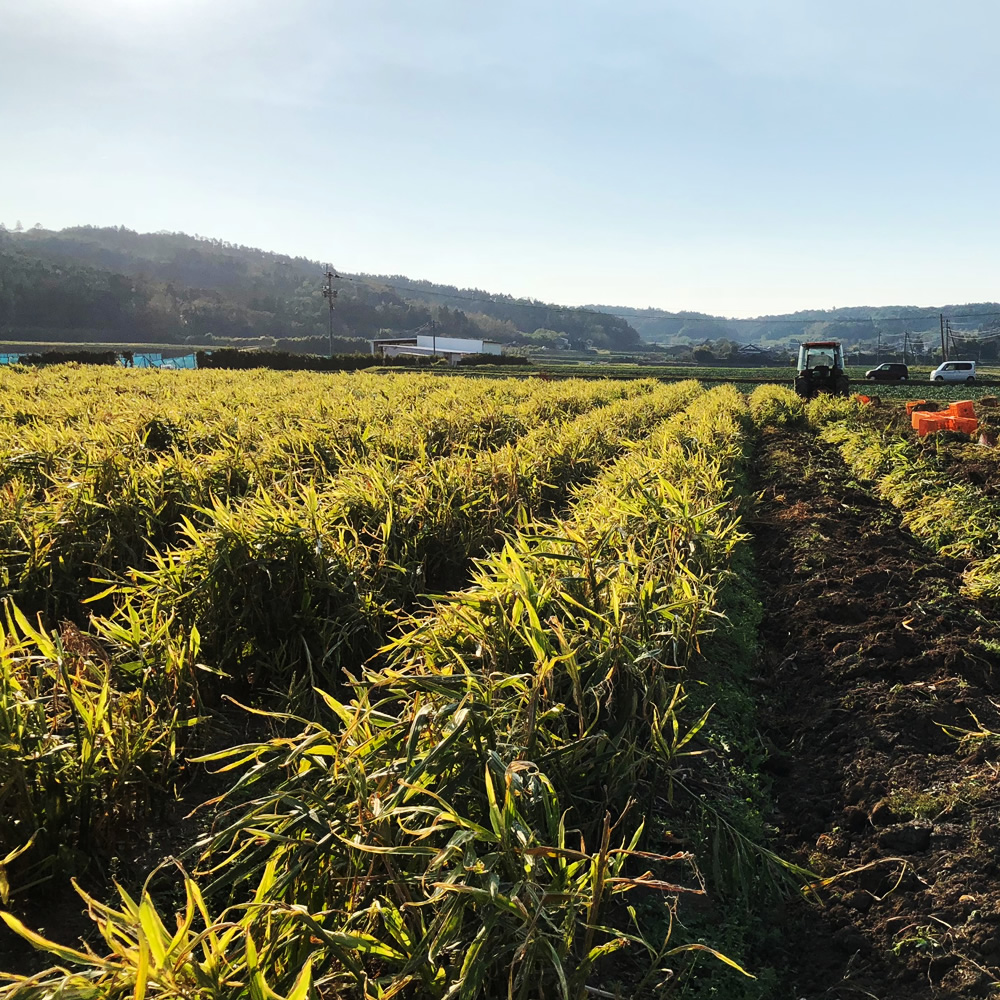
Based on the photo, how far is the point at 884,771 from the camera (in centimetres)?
241

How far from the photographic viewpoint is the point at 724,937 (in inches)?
68.7

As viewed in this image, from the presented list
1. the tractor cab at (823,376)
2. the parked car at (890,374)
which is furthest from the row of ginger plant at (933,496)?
the parked car at (890,374)

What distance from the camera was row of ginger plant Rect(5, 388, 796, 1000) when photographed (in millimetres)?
1178

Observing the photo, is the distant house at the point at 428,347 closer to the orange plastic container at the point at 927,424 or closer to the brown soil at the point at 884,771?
the orange plastic container at the point at 927,424

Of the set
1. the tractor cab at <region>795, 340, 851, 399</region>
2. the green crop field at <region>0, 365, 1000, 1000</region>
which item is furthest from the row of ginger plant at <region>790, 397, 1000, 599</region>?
the tractor cab at <region>795, 340, 851, 399</region>

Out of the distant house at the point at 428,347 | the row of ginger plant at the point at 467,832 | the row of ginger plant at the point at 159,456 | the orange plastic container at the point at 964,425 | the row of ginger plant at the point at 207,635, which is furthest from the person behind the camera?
the distant house at the point at 428,347

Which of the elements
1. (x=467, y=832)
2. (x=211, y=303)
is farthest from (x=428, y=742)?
(x=211, y=303)

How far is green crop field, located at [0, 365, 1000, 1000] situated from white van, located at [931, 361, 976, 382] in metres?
33.8

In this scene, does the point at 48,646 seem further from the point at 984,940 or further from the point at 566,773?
the point at 984,940

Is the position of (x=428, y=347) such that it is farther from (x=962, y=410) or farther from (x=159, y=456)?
(x=159, y=456)

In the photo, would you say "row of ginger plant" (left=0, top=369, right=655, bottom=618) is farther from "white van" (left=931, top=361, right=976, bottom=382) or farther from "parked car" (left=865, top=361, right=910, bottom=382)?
"white van" (left=931, top=361, right=976, bottom=382)

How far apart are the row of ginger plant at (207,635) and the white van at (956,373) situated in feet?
116

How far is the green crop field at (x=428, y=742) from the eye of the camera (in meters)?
1.28

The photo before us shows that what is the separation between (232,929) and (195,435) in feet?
19.4
